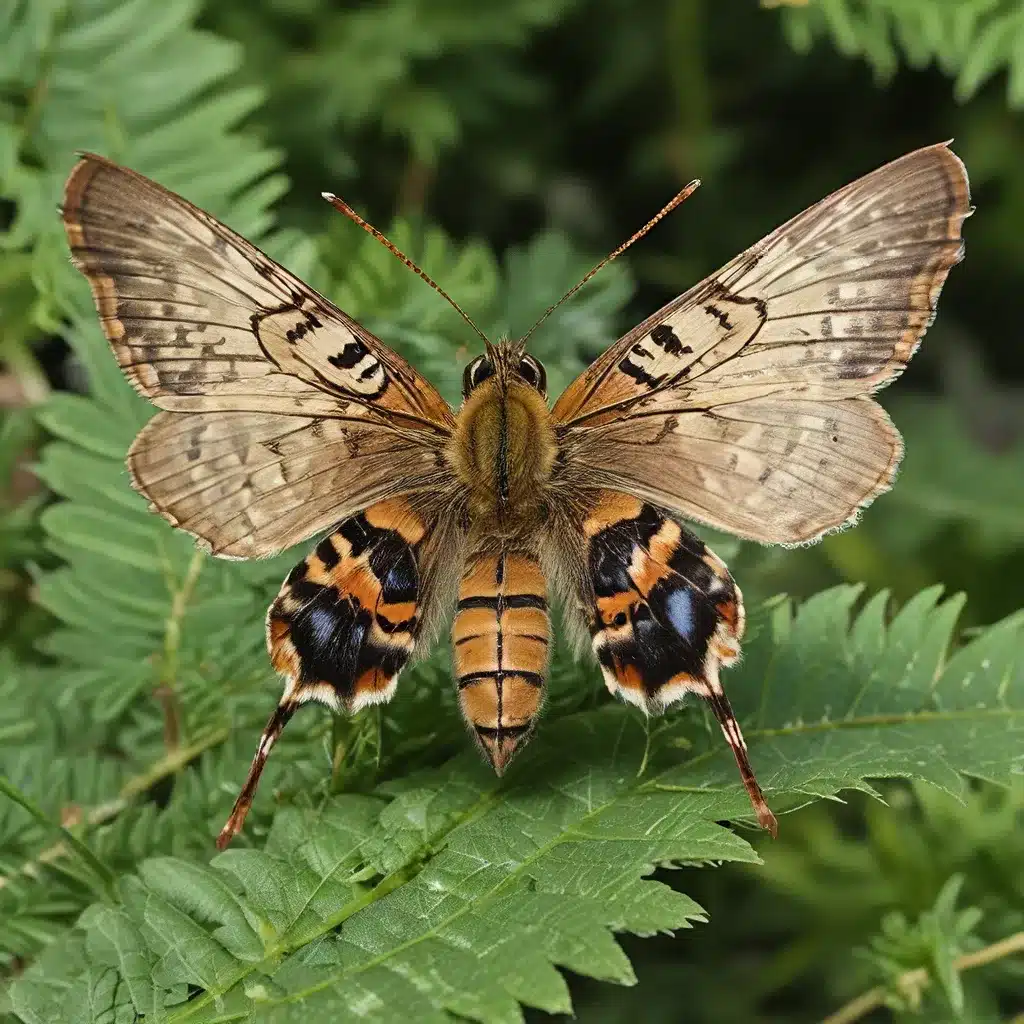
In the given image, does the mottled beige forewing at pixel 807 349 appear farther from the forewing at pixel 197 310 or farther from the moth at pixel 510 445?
the forewing at pixel 197 310

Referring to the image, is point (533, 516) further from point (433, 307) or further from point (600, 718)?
point (433, 307)

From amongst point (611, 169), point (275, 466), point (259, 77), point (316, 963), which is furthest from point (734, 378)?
point (611, 169)

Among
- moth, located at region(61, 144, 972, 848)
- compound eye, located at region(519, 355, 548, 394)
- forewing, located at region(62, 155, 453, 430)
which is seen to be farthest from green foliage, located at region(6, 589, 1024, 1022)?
forewing, located at region(62, 155, 453, 430)

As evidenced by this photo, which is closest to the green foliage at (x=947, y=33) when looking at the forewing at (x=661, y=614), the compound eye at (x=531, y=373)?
the compound eye at (x=531, y=373)

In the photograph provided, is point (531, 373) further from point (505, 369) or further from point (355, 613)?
point (355, 613)

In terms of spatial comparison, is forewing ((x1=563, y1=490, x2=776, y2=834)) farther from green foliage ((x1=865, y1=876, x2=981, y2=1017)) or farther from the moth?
green foliage ((x1=865, y1=876, x2=981, y2=1017))

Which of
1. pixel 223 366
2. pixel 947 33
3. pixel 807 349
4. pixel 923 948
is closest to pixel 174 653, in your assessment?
pixel 223 366
